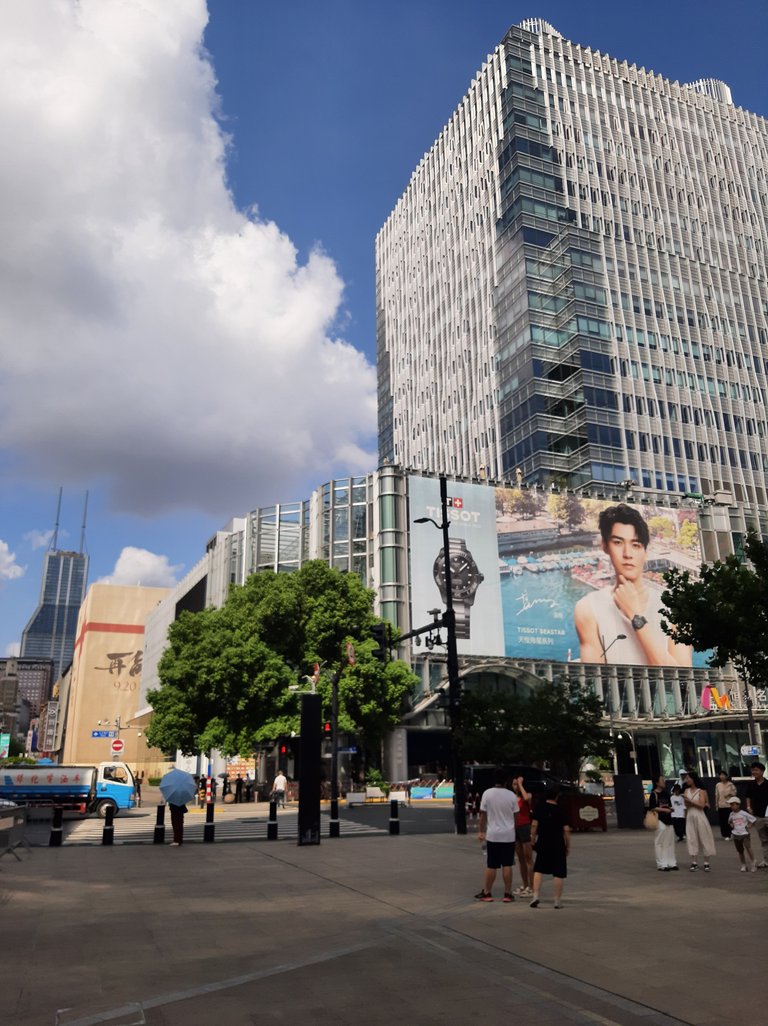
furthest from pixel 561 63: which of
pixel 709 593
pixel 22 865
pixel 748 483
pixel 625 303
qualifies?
pixel 22 865

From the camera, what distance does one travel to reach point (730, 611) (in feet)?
87.0

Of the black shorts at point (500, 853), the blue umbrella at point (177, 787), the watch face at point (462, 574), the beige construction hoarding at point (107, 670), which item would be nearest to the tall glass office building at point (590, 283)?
the watch face at point (462, 574)

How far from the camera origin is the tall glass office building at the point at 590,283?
274ft

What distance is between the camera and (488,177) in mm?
95125

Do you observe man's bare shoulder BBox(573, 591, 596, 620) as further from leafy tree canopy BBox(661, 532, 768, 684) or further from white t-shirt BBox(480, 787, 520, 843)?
white t-shirt BBox(480, 787, 520, 843)

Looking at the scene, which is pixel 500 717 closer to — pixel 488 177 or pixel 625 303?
pixel 625 303

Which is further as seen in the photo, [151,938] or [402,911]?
[402,911]

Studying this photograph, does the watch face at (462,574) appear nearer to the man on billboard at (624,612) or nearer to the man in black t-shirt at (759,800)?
the man on billboard at (624,612)

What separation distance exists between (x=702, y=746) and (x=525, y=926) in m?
61.5

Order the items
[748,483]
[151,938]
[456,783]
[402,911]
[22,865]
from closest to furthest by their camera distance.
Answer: [151,938] → [402,911] → [22,865] → [456,783] → [748,483]

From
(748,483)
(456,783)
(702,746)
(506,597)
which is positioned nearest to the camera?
(456,783)

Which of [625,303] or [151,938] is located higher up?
[625,303]

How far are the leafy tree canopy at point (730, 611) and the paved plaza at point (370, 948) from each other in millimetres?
12524

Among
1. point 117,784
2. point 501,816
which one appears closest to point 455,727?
point 501,816
